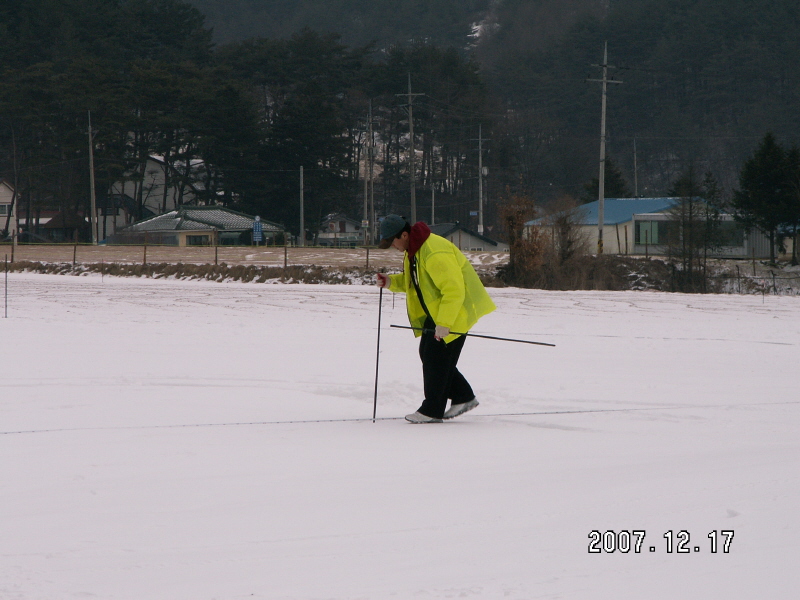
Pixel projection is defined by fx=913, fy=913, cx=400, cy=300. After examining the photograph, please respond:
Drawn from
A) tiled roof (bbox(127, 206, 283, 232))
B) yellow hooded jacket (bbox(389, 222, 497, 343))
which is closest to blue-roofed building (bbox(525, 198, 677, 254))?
tiled roof (bbox(127, 206, 283, 232))

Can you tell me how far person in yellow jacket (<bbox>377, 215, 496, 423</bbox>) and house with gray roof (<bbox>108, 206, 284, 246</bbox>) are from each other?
47.1m

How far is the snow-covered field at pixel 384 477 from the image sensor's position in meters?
3.57

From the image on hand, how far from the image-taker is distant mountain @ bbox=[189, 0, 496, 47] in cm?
13800

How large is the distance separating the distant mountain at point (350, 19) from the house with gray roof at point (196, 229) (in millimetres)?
81796

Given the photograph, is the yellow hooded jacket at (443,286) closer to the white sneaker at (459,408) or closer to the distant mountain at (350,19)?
→ the white sneaker at (459,408)

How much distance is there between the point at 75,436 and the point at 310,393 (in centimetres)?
253

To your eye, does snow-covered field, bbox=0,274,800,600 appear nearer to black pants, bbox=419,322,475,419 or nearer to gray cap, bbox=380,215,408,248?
black pants, bbox=419,322,475,419

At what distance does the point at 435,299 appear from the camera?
20.7 ft

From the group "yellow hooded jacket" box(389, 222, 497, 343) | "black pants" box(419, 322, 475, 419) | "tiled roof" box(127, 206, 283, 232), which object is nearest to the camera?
"yellow hooded jacket" box(389, 222, 497, 343)

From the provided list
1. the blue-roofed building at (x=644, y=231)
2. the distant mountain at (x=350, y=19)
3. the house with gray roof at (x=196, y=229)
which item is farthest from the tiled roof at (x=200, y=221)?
the distant mountain at (x=350, y=19)

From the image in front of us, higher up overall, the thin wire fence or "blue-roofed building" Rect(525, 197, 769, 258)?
"blue-roofed building" Rect(525, 197, 769, 258)

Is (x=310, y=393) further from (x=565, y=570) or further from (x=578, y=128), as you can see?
(x=578, y=128)

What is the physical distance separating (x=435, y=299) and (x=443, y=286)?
17cm

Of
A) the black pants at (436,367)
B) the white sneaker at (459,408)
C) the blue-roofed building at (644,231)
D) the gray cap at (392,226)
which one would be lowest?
the white sneaker at (459,408)
